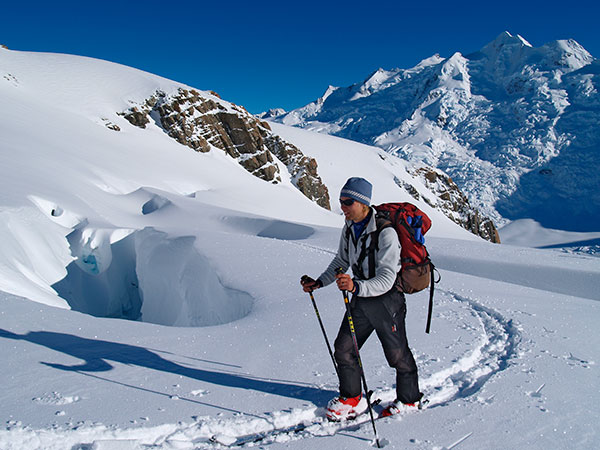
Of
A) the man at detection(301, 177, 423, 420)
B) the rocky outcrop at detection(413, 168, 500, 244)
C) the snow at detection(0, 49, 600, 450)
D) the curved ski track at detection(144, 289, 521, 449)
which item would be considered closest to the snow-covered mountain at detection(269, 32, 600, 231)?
the rocky outcrop at detection(413, 168, 500, 244)

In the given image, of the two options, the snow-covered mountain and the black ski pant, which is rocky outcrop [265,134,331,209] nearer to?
the snow-covered mountain

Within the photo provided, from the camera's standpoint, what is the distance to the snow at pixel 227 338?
2.91 m

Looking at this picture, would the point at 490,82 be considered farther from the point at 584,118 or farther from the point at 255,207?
the point at 255,207

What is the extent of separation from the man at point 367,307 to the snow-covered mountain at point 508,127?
66.3m

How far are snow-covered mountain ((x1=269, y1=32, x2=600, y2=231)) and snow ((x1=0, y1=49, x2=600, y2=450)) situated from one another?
6028 centimetres

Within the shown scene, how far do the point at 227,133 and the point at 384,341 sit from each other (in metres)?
40.6

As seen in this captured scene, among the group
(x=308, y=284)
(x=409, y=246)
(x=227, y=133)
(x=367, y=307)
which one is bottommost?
(x=367, y=307)

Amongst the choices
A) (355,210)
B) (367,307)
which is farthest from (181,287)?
(355,210)

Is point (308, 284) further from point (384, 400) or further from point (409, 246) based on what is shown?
point (384, 400)

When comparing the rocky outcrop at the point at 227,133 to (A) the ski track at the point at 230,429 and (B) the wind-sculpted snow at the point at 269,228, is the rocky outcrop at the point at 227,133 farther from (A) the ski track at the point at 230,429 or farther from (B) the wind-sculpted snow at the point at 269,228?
(A) the ski track at the point at 230,429

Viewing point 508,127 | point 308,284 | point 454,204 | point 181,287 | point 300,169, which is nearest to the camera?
point 308,284

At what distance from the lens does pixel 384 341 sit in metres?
3.08

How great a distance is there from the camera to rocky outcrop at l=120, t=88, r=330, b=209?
36.8 meters

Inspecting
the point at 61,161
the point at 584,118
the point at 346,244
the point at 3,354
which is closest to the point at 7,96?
the point at 61,161
